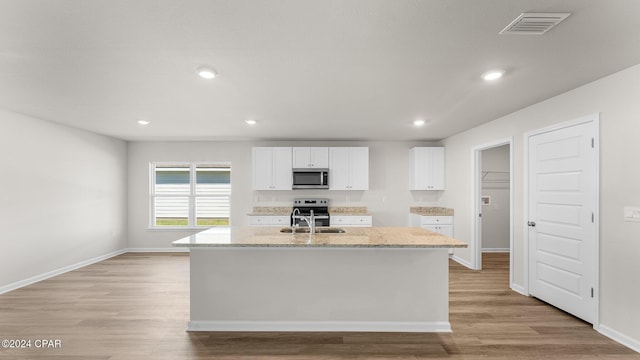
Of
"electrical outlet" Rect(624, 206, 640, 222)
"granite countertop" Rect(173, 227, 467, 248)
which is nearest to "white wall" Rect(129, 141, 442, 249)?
"granite countertop" Rect(173, 227, 467, 248)

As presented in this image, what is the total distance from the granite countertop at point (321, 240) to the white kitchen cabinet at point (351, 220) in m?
2.53

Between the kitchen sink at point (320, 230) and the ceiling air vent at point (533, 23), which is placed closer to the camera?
the ceiling air vent at point (533, 23)

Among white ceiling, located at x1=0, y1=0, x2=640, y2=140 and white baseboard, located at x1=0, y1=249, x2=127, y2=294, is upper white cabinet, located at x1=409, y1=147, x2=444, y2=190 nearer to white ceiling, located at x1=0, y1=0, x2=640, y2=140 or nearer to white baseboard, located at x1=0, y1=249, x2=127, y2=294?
white ceiling, located at x1=0, y1=0, x2=640, y2=140

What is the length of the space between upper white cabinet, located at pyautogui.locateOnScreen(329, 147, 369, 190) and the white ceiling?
193 cm

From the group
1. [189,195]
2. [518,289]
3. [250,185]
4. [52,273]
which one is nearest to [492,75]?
[518,289]

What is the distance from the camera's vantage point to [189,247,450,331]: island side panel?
2795 mm

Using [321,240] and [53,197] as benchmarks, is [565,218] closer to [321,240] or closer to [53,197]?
[321,240]

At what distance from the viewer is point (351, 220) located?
575 centimetres

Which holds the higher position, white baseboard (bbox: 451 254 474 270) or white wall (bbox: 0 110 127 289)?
white wall (bbox: 0 110 127 289)

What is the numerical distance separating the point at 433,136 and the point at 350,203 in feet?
6.88

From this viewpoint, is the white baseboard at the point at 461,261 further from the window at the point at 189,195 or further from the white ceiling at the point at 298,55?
the window at the point at 189,195

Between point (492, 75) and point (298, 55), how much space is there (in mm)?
1694

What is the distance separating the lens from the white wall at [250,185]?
6.14 m

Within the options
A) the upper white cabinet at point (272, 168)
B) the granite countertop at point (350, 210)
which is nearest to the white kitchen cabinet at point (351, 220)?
the granite countertop at point (350, 210)
